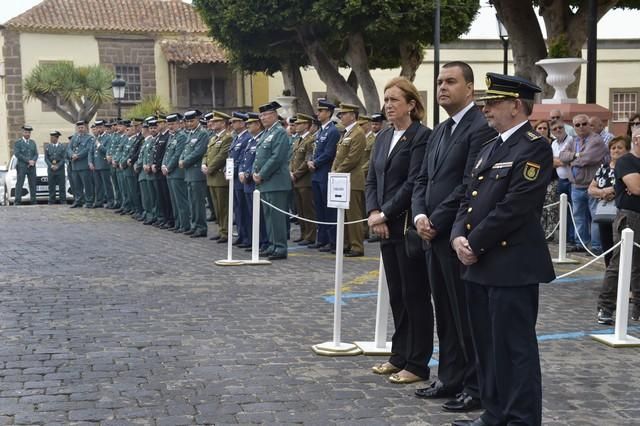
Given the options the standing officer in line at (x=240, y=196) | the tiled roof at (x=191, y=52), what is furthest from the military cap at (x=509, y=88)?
the tiled roof at (x=191, y=52)

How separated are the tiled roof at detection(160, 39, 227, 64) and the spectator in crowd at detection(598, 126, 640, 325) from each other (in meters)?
39.0

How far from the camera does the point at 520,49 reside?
69.6 ft

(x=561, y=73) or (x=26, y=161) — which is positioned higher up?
(x=561, y=73)

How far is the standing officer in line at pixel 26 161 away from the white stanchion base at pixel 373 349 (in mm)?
19751

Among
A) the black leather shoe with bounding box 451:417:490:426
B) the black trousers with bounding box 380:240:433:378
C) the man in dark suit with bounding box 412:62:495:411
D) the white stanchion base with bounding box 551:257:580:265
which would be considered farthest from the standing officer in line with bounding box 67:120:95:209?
the black leather shoe with bounding box 451:417:490:426

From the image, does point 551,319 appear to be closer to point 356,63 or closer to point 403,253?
point 403,253

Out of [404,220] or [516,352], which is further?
[404,220]

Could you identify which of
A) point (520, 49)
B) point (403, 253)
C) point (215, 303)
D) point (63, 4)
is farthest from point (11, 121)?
point (403, 253)

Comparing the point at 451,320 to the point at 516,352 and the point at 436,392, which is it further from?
the point at 516,352

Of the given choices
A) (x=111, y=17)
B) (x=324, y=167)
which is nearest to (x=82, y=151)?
(x=324, y=167)

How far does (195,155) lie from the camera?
16250 mm

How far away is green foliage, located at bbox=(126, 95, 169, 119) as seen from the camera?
4170 cm

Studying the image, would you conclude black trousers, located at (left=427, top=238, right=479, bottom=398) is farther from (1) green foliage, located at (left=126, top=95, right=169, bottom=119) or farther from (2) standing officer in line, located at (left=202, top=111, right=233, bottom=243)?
(1) green foliage, located at (left=126, top=95, right=169, bottom=119)

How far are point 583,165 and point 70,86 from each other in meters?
33.2
